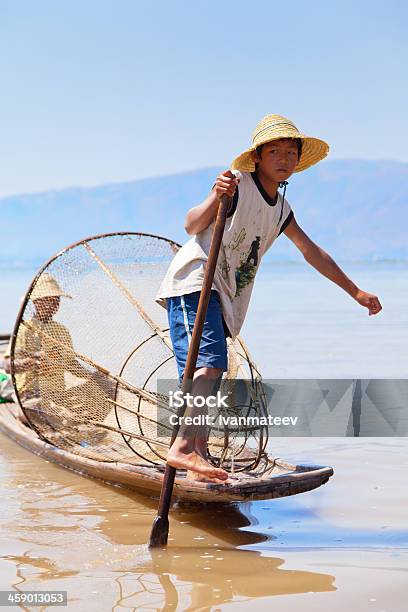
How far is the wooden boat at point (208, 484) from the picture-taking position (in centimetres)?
344

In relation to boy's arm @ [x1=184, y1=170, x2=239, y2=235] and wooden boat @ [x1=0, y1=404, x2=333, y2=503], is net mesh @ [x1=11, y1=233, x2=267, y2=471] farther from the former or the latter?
boy's arm @ [x1=184, y1=170, x2=239, y2=235]

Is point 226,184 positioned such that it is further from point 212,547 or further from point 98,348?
point 98,348

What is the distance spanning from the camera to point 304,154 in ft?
12.3

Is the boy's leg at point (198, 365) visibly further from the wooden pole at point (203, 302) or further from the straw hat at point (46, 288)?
the straw hat at point (46, 288)

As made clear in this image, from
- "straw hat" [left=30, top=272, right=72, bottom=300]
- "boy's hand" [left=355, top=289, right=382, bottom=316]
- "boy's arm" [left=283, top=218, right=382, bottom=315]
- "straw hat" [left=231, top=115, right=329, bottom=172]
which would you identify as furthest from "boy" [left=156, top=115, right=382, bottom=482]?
"straw hat" [left=30, top=272, right=72, bottom=300]

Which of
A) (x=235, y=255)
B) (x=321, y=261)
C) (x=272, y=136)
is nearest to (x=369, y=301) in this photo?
(x=321, y=261)

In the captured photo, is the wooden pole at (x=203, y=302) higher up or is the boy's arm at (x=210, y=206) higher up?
the boy's arm at (x=210, y=206)

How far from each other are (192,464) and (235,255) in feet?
2.75

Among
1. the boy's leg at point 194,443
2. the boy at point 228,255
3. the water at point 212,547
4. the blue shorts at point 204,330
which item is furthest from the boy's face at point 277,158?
the water at point 212,547

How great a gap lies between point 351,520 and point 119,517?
990mm

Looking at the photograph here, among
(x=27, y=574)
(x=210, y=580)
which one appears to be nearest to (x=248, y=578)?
(x=210, y=580)

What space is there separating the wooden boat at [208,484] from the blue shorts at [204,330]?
0.46 meters

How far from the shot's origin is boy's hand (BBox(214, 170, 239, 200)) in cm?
333

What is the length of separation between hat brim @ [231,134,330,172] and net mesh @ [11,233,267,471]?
3.76 ft
